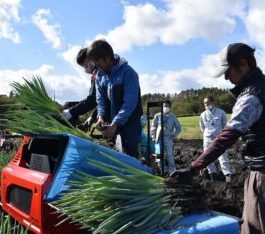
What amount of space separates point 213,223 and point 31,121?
5.54ft

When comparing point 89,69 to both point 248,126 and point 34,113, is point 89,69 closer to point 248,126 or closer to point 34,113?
point 34,113

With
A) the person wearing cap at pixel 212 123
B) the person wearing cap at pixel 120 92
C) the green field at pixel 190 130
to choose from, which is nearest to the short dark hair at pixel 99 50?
the person wearing cap at pixel 120 92

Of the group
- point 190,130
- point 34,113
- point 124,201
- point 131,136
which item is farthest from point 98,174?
point 190,130

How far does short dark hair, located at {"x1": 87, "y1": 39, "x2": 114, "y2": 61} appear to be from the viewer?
4262 mm

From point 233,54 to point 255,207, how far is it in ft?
3.30

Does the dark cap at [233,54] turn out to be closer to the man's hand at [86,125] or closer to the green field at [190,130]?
the man's hand at [86,125]

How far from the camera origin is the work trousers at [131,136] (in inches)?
176

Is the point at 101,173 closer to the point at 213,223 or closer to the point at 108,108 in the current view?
the point at 213,223

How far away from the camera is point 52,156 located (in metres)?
4.01

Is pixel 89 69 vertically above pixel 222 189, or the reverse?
pixel 89 69

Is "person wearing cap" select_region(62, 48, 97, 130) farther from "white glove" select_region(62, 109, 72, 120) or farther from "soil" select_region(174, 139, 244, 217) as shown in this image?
"soil" select_region(174, 139, 244, 217)

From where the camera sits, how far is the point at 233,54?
326 centimetres

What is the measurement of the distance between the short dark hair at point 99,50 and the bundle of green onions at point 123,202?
1.36 meters

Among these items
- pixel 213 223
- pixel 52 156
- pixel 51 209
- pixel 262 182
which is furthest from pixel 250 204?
pixel 52 156
